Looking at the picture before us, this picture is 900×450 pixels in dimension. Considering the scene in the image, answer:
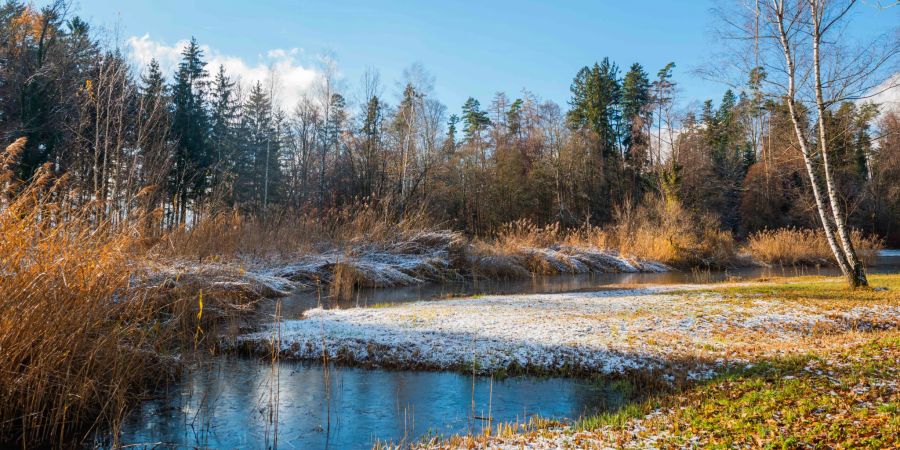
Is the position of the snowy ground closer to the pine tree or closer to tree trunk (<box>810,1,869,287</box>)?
tree trunk (<box>810,1,869,287</box>)

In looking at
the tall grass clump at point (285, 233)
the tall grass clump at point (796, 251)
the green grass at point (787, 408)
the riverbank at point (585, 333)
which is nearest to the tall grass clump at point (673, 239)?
the tall grass clump at point (796, 251)

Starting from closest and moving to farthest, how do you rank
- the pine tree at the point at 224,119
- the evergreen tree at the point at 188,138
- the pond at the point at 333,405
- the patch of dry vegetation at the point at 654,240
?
the pond at the point at 333,405
the patch of dry vegetation at the point at 654,240
the evergreen tree at the point at 188,138
the pine tree at the point at 224,119

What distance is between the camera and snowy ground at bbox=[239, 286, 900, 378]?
20.1 feet

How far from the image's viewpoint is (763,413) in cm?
387

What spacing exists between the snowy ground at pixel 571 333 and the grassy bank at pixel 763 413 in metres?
0.62

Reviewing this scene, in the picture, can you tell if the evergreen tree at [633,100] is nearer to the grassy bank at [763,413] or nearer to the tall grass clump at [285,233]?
the tall grass clump at [285,233]

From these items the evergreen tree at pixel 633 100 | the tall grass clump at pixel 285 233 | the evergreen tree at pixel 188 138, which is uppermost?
the evergreen tree at pixel 633 100

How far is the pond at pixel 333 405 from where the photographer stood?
4.28m

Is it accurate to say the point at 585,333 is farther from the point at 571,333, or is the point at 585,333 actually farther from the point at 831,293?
the point at 831,293

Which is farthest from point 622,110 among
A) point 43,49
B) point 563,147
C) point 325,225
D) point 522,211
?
point 43,49

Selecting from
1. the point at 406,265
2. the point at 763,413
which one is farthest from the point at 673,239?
the point at 763,413

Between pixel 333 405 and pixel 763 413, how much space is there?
364 cm

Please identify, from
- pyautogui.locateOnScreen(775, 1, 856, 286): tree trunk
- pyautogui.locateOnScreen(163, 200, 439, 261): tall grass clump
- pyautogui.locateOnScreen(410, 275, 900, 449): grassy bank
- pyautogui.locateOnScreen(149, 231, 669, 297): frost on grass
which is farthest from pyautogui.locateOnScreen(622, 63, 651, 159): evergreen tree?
pyautogui.locateOnScreen(410, 275, 900, 449): grassy bank

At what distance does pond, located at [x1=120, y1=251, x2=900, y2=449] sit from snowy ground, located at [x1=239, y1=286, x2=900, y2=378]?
40cm
